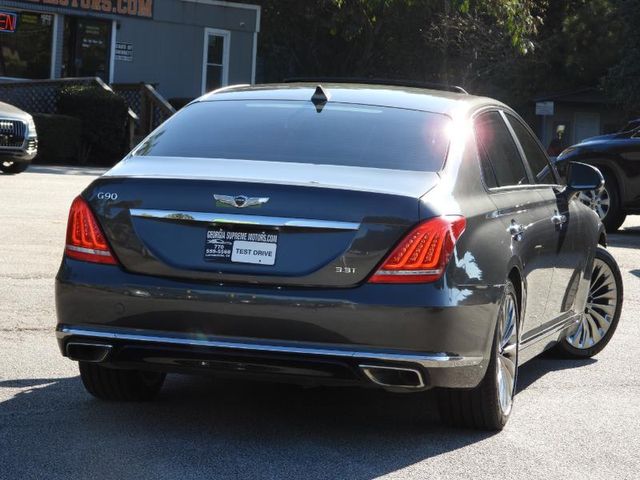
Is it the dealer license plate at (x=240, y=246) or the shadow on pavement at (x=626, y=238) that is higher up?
the dealer license plate at (x=240, y=246)

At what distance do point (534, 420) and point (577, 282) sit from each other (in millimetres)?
1486

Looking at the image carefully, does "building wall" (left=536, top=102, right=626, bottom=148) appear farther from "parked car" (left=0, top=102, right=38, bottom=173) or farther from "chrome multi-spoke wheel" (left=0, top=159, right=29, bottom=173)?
"parked car" (left=0, top=102, right=38, bottom=173)

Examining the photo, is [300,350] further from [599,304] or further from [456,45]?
[456,45]

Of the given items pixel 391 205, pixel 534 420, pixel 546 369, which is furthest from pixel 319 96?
pixel 546 369

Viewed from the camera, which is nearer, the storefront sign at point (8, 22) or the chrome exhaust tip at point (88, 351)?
the chrome exhaust tip at point (88, 351)

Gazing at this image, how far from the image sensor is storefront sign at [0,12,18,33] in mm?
32344

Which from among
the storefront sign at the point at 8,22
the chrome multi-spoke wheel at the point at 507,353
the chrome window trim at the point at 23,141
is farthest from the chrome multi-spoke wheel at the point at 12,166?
the chrome multi-spoke wheel at the point at 507,353

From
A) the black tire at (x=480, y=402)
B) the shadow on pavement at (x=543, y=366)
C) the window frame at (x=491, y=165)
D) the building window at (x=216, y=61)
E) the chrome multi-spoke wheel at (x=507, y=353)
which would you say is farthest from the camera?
the building window at (x=216, y=61)

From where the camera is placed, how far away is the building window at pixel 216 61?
123 feet

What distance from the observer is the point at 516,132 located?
7418 mm

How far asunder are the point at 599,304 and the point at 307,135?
317cm

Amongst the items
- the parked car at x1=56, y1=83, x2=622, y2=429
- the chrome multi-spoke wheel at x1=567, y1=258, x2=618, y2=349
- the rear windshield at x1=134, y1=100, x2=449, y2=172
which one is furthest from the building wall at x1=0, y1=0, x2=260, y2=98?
the parked car at x1=56, y1=83, x2=622, y2=429

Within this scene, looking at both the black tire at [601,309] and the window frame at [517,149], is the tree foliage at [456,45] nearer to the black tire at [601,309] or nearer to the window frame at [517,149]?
the black tire at [601,309]

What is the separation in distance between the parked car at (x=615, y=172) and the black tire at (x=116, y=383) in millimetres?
12351
